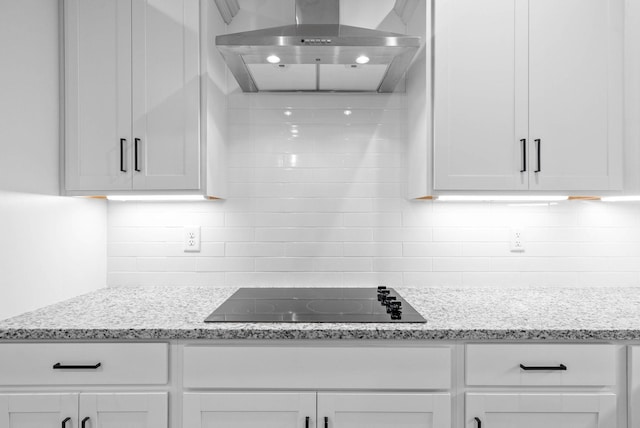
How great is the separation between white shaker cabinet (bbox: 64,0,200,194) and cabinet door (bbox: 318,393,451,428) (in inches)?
39.5

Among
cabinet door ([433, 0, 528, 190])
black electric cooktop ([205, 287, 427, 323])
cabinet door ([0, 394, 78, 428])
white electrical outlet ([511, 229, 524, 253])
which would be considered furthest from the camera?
white electrical outlet ([511, 229, 524, 253])

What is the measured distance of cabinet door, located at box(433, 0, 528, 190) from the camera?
1.66 metres

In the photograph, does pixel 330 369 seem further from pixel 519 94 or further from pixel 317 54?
pixel 519 94

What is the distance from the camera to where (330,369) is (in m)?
1.32

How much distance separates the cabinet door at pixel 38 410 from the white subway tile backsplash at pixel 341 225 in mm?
759

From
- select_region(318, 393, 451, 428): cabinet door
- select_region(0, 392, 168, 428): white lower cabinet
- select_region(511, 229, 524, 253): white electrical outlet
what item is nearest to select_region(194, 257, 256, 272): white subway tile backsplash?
select_region(0, 392, 168, 428): white lower cabinet

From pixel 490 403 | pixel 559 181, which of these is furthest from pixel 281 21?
pixel 490 403

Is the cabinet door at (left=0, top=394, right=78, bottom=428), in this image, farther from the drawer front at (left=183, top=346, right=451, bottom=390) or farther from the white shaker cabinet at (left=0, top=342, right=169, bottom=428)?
the drawer front at (left=183, top=346, right=451, bottom=390)

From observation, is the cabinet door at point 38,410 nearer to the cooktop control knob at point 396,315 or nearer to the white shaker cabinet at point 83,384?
the white shaker cabinet at point 83,384

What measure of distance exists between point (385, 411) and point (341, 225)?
942 millimetres

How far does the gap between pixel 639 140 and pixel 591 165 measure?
0.74 feet

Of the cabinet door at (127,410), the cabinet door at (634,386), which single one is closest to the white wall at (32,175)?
the cabinet door at (127,410)

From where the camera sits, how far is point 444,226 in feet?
6.67

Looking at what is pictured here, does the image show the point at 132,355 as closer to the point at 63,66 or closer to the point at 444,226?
the point at 63,66
